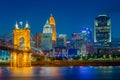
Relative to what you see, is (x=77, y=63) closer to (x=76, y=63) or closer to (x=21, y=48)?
(x=76, y=63)

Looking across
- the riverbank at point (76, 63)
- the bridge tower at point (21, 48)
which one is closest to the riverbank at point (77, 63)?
the riverbank at point (76, 63)

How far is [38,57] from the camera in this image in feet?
333

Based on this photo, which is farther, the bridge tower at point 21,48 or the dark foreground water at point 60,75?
the bridge tower at point 21,48

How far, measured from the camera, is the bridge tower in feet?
283

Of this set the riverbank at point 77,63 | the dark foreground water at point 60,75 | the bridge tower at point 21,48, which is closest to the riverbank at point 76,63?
the riverbank at point 77,63

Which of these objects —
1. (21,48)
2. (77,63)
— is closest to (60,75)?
(21,48)

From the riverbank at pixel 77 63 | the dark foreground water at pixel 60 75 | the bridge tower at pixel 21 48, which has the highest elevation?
the bridge tower at pixel 21 48

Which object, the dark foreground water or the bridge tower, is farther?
the bridge tower

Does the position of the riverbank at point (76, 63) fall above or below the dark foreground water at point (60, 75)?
above

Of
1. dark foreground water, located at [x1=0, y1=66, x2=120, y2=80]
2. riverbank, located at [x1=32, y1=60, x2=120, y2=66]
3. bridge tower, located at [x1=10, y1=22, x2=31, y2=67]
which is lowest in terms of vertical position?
dark foreground water, located at [x1=0, y1=66, x2=120, y2=80]

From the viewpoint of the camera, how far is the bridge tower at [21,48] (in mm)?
86250

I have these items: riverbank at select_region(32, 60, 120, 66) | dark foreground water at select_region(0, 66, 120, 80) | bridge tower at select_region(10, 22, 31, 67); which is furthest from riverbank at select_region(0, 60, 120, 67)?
dark foreground water at select_region(0, 66, 120, 80)

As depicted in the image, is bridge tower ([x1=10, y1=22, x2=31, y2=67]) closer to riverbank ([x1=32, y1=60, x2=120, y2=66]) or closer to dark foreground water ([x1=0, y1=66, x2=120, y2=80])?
riverbank ([x1=32, y1=60, x2=120, y2=66])

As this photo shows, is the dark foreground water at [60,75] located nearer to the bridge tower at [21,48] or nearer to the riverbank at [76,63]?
the bridge tower at [21,48]
